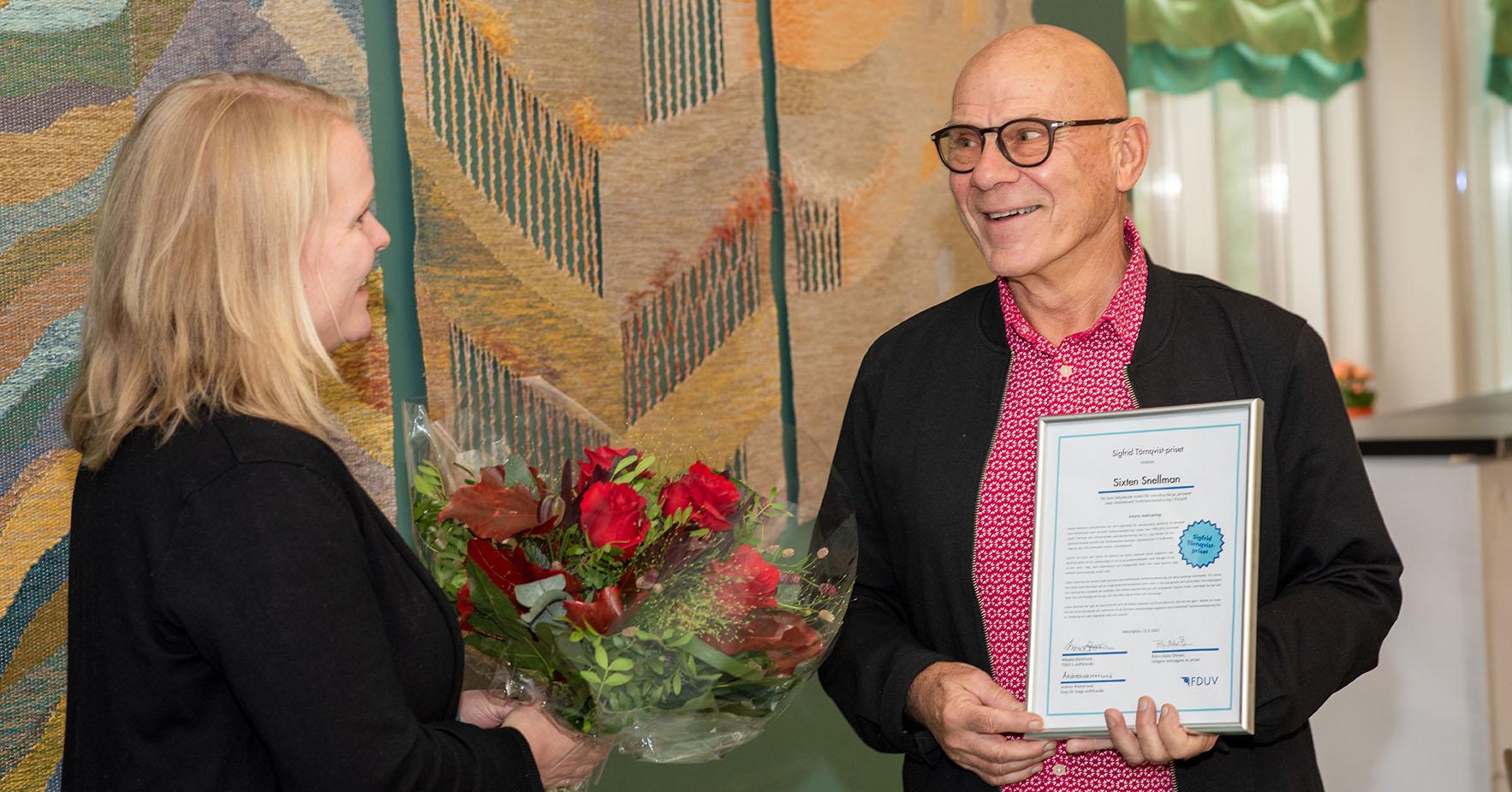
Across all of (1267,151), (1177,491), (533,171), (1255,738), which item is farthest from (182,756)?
(1267,151)

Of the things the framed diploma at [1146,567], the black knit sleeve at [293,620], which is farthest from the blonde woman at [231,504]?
the framed diploma at [1146,567]

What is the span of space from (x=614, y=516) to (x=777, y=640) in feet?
0.74

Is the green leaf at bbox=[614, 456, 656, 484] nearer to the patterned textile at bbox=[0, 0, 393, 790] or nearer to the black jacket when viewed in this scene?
the black jacket

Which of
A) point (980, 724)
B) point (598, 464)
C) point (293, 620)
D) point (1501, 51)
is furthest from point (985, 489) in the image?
point (1501, 51)

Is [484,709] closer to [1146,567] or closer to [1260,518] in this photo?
[1146,567]

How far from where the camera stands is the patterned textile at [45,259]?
1913mm

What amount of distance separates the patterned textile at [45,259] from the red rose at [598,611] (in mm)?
998

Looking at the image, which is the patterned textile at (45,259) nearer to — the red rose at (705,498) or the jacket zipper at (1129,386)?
the red rose at (705,498)

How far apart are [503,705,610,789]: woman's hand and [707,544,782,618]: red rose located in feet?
0.78

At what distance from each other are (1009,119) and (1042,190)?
0.10 meters

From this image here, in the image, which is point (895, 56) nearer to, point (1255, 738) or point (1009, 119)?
point (1009, 119)

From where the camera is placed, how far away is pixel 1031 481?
1.75 meters

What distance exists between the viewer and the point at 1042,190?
1747mm

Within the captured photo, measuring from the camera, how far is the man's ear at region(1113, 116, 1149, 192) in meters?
1.80
